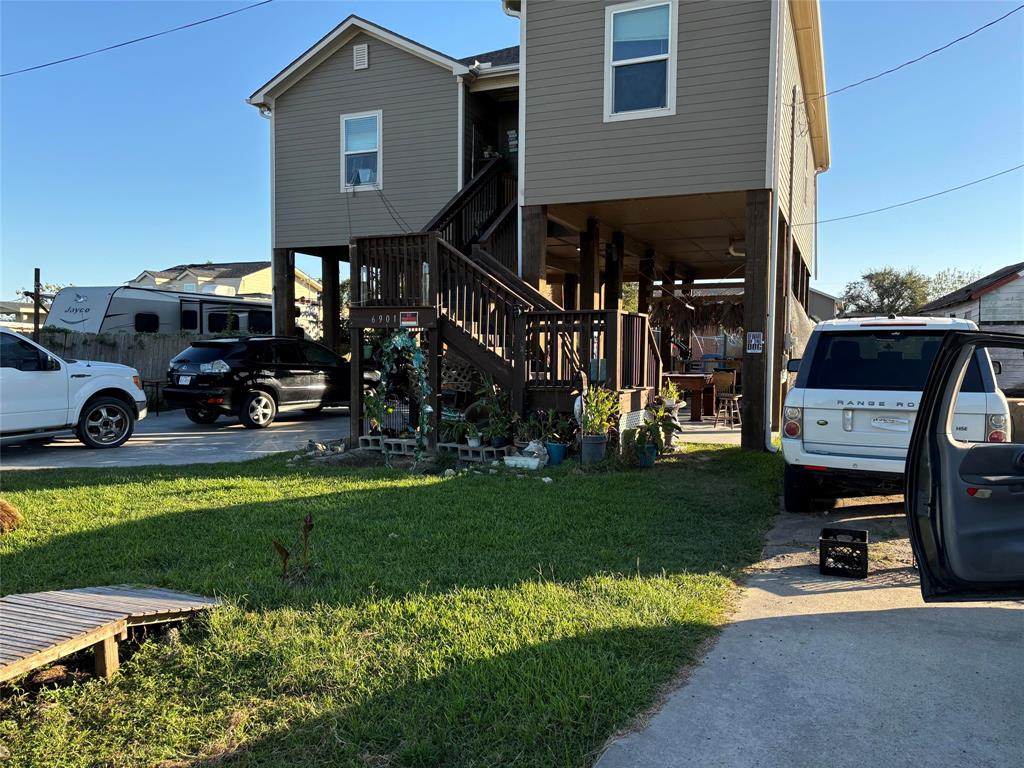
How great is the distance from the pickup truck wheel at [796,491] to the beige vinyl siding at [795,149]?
5.40 metres

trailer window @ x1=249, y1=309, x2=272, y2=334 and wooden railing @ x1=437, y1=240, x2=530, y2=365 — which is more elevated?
trailer window @ x1=249, y1=309, x2=272, y2=334

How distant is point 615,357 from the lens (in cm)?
Result: 887

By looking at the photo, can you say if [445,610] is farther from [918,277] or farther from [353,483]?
[918,277]

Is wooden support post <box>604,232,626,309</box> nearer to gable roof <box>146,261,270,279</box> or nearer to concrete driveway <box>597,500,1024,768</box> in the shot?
concrete driveway <box>597,500,1024,768</box>

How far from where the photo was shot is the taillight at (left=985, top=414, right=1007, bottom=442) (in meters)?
5.32

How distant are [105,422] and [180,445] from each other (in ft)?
3.53

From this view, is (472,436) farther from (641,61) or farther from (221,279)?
(221,279)

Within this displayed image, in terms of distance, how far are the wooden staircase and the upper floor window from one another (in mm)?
4625

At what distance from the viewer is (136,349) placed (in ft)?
57.8

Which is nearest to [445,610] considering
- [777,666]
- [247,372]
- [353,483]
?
[777,666]

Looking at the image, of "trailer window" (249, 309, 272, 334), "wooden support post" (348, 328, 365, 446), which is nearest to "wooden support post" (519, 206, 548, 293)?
"wooden support post" (348, 328, 365, 446)

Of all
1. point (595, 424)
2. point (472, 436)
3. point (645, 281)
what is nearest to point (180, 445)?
point (472, 436)

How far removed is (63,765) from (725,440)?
10.2 metres

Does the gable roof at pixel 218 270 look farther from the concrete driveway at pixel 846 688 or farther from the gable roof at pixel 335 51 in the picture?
the concrete driveway at pixel 846 688
